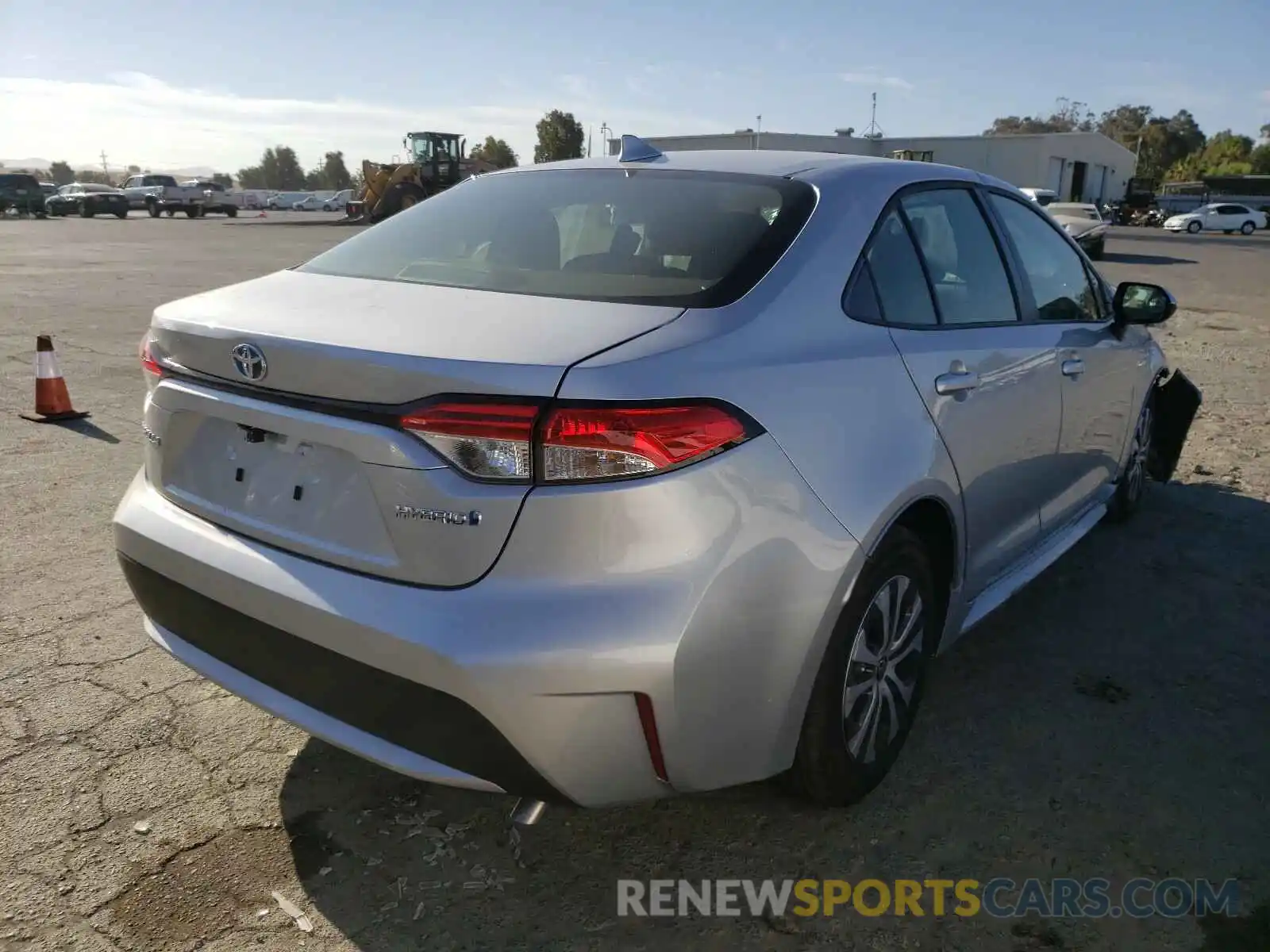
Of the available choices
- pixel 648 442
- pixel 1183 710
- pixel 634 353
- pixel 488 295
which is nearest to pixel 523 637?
pixel 648 442

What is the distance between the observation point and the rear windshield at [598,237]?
7.97 feet

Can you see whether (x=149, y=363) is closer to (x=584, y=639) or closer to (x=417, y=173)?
(x=584, y=639)

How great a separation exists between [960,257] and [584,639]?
2.02 metres

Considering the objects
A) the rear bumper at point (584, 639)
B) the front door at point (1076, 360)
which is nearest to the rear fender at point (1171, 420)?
the front door at point (1076, 360)

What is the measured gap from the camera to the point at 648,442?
196cm

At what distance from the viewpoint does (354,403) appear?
208 cm

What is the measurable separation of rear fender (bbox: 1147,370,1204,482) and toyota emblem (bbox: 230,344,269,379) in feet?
15.4

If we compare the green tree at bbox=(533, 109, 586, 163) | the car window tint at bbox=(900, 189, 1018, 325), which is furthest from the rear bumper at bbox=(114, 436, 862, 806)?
the green tree at bbox=(533, 109, 586, 163)

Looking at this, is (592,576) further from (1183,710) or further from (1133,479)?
(1133,479)

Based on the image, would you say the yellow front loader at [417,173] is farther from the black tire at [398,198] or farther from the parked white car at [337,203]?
the parked white car at [337,203]

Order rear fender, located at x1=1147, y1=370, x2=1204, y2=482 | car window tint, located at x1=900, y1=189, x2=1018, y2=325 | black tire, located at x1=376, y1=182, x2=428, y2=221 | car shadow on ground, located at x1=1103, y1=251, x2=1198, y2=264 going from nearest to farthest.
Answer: car window tint, located at x1=900, y1=189, x2=1018, y2=325 < rear fender, located at x1=1147, y1=370, x2=1204, y2=482 < car shadow on ground, located at x1=1103, y1=251, x2=1198, y2=264 < black tire, located at x1=376, y1=182, x2=428, y2=221

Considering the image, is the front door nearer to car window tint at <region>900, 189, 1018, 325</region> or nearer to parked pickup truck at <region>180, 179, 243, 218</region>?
car window tint at <region>900, 189, 1018, 325</region>

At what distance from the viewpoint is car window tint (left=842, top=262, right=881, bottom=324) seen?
8.39ft

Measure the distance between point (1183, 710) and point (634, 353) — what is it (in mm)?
Answer: 2470
